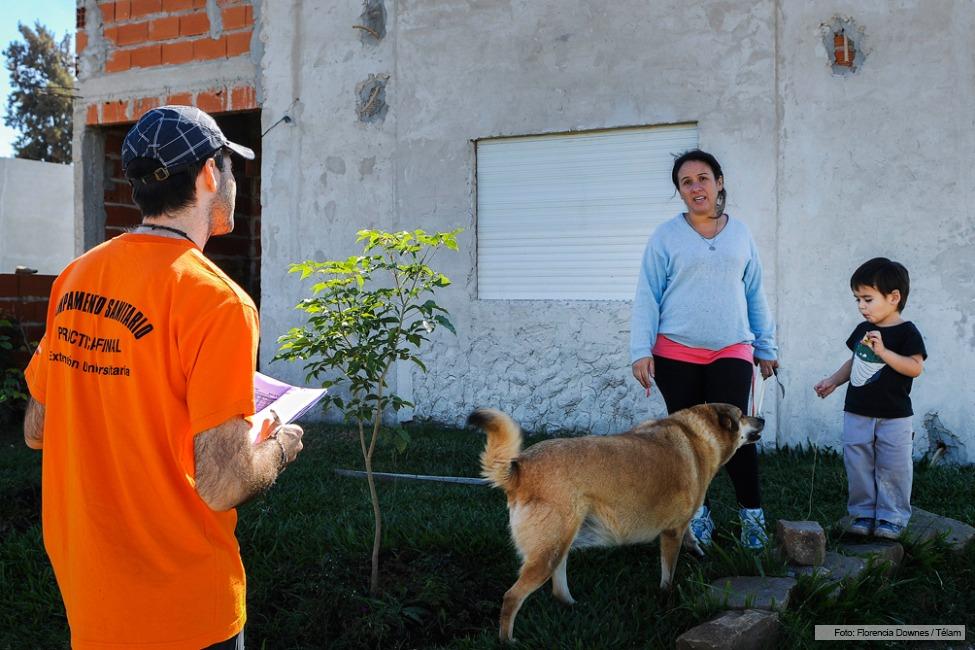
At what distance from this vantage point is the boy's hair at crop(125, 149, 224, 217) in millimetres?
1933

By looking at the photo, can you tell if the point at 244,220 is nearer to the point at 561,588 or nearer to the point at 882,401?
the point at 561,588

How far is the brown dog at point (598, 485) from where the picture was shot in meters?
3.28

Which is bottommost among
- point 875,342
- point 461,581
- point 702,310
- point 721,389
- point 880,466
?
point 461,581

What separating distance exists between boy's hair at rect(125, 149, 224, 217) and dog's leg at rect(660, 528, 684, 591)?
261 centimetres

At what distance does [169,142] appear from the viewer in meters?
1.92

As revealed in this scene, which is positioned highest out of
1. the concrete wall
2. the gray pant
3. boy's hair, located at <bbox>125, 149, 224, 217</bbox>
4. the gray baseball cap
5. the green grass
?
the concrete wall

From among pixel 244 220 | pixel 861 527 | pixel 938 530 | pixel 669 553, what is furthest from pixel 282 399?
pixel 244 220

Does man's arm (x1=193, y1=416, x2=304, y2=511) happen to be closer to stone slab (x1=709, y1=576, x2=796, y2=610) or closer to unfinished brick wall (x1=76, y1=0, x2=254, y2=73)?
stone slab (x1=709, y1=576, x2=796, y2=610)

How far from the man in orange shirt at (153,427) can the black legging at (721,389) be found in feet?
8.68

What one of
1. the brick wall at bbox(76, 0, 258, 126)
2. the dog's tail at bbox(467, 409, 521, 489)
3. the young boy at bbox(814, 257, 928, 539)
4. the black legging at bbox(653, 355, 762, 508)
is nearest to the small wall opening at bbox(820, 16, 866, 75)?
the young boy at bbox(814, 257, 928, 539)

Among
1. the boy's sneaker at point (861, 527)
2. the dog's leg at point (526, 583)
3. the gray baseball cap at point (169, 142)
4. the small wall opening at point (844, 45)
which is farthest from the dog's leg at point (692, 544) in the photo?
the small wall opening at point (844, 45)

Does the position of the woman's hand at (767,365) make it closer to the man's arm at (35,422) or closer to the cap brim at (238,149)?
the cap brim at (238,149)

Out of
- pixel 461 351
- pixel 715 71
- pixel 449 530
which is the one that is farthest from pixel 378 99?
pixel 449 530

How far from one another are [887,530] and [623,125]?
385cm
